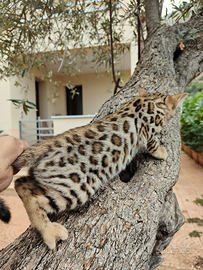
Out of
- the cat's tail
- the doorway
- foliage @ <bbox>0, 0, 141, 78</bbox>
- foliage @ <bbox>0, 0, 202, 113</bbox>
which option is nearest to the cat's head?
foliage @ <bbox>0, 0, 202, 113</bbox>

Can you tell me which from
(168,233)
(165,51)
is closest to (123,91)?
(165,51)

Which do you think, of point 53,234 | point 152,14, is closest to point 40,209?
point 53,234

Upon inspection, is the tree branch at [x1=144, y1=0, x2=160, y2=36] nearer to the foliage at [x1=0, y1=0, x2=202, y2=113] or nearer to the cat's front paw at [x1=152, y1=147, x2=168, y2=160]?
the foliage at [x1=0, y1=0, x2=202, y2=113]

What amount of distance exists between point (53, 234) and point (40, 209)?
19 cm

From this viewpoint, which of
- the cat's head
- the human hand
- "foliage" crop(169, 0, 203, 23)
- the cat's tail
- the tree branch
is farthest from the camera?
the tree branch

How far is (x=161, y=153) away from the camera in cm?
186

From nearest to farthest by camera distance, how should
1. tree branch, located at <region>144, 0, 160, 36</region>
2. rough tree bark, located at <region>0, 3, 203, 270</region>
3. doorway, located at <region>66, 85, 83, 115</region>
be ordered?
rough tree bark, located at <region>0, 3, 203, 270</region> < tree branch, located at <region>144, 0, 160, 36</region> < doorway, located at <region>66, 85, 83, 115</region>

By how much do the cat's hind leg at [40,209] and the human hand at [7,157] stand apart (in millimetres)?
109

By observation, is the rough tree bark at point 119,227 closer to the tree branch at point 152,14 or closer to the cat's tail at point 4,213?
the cat's tail at point 4,213

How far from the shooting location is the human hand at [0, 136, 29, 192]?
123 centimetres

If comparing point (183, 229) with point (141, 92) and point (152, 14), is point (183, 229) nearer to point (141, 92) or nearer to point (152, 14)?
point (141, 92)

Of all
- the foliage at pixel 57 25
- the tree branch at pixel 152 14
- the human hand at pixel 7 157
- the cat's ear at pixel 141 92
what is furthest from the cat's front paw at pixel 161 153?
the tree branch at pixel 152 14

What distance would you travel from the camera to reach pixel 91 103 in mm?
11266

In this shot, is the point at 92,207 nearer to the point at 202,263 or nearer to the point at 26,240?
the point at 26,240
